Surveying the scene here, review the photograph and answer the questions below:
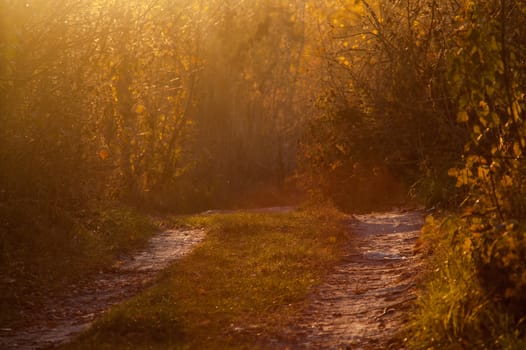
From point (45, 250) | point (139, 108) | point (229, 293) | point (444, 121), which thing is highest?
point (139, 108)

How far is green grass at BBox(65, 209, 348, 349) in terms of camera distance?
9.39m

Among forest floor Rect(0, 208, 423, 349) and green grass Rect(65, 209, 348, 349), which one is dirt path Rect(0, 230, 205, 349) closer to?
forest floor Rect(0, 208, 423, 349)

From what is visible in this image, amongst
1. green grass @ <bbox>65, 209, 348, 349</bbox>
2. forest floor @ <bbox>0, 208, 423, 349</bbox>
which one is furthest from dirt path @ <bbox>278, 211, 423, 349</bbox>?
green grass @ <bbox>65, 209, 348, 349</bbox>

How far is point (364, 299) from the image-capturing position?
1092 cm

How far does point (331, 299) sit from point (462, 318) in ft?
11.8

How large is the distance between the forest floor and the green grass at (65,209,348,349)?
0.85 feet

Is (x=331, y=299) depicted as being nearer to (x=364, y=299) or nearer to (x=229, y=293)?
(x=364, y=299)

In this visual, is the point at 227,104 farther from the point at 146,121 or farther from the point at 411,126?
the point at 411,126

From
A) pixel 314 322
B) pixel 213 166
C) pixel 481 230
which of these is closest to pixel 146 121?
pixel 213 166

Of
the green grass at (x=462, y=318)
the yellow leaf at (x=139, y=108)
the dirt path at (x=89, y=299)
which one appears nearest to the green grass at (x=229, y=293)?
the dirt path at (x=89, y=299)

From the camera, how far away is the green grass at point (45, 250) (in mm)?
12570

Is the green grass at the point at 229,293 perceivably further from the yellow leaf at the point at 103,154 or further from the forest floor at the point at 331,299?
the yellow leaf at the point at 103,154

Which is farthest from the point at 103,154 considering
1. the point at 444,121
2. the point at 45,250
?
the point at 444,121

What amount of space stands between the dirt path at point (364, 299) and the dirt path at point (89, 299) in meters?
2.66
